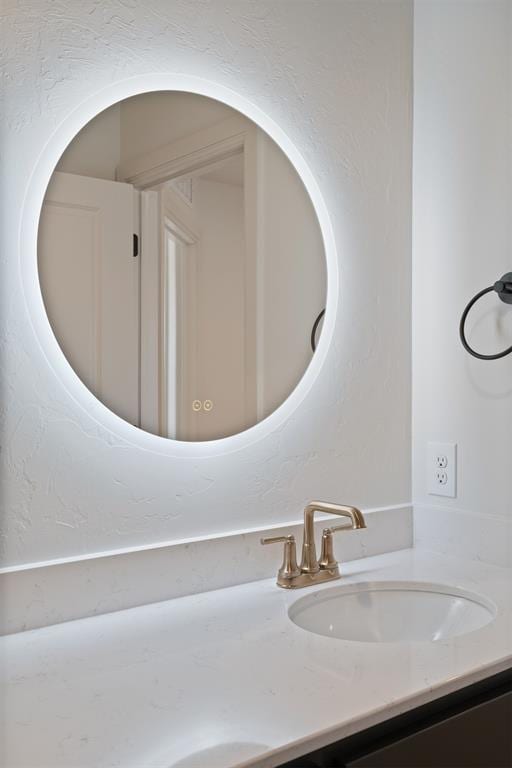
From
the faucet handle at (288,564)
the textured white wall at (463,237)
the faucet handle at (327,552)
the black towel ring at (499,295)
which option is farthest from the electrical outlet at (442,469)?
the faucet handle at (288,564)

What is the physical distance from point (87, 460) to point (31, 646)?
285 mm

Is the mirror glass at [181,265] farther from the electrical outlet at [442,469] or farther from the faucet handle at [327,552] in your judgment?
the electrical outlet at [442,469]

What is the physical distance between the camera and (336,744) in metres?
0.75

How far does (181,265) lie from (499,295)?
64cm

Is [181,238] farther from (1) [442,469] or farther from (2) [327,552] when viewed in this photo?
(1) [442,469]

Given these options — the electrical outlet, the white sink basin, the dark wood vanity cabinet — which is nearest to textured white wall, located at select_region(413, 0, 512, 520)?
the electrical outlet

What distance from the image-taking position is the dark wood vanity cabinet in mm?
765

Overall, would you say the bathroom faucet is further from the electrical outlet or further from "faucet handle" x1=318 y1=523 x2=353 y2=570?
the electrical outlet

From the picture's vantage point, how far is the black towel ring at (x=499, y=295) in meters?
1.30

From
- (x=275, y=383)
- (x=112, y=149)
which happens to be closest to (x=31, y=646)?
(x=275, y=383)

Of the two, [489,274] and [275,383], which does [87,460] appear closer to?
[275,383]

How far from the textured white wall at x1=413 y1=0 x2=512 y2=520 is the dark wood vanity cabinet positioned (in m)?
0.52

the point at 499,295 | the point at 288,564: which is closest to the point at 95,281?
the point at 288,564

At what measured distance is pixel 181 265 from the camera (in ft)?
3.97
